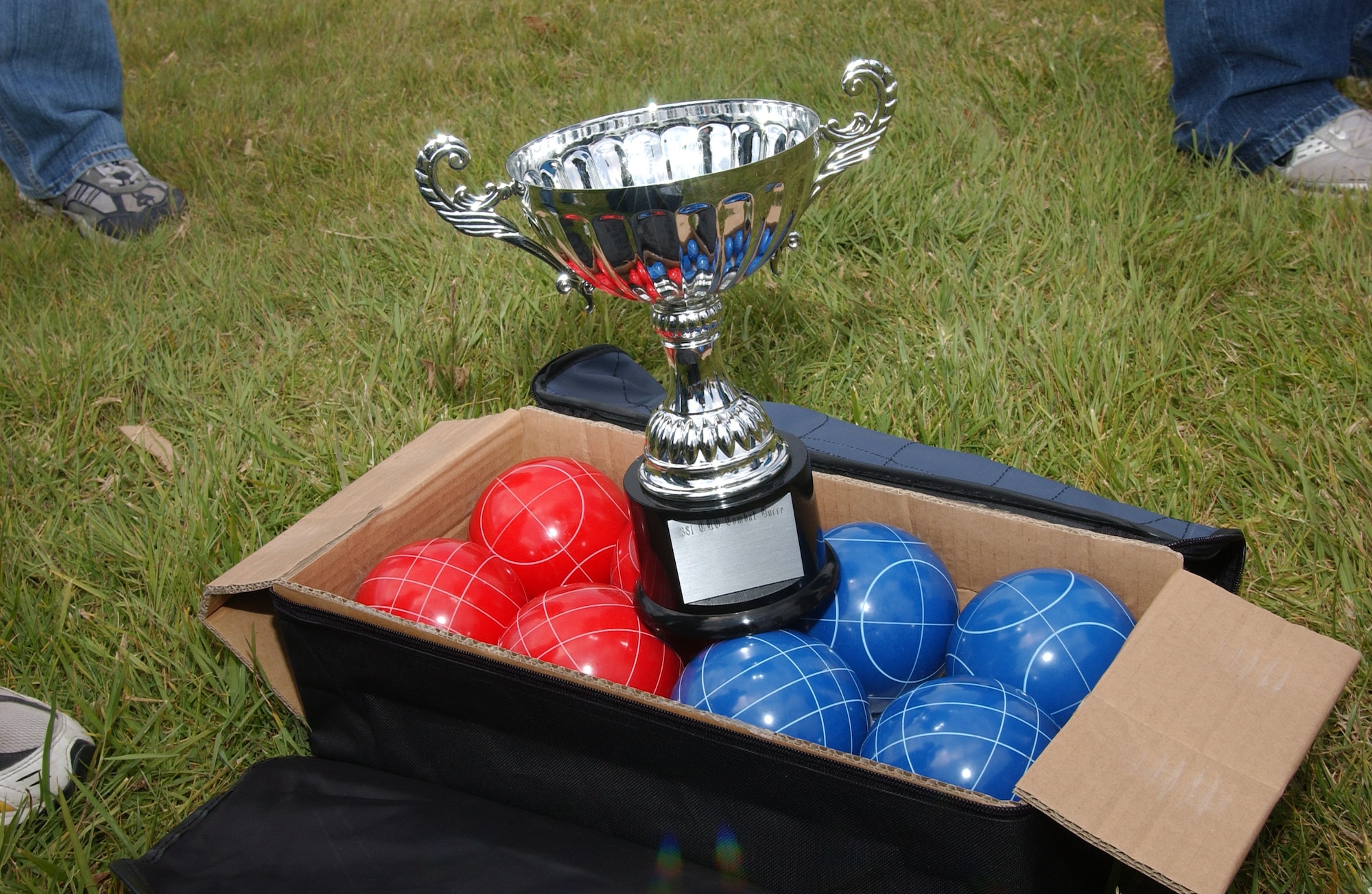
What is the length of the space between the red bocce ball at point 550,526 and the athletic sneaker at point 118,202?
2212 millimetres

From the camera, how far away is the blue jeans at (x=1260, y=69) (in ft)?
8.68

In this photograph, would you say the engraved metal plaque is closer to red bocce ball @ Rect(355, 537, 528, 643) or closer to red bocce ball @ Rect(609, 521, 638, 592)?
red bocce ball @ Rect(609, 521, 638, 592)

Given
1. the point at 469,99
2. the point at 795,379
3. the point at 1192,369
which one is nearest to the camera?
the point at 1192,369

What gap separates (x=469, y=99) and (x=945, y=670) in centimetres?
300

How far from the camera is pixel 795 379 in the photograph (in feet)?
7.23

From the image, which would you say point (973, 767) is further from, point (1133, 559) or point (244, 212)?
point (244, 212)

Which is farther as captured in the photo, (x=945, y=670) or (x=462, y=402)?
(x=462, y=402)

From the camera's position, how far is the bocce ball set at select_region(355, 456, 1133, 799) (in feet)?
3.95

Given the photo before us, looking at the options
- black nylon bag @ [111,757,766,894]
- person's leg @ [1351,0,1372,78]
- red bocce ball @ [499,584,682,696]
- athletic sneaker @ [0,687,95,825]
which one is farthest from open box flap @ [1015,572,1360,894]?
person's leg @ [1351,0,1372,78]

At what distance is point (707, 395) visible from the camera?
137 cm

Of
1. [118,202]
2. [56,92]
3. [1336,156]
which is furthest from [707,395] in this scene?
[56,92]

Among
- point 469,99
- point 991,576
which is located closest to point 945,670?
point 991,576

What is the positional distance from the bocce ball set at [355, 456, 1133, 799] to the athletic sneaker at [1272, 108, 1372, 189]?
6.07 feet

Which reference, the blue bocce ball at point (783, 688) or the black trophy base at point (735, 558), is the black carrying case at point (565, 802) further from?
the black trophy base at point (735, 558)
